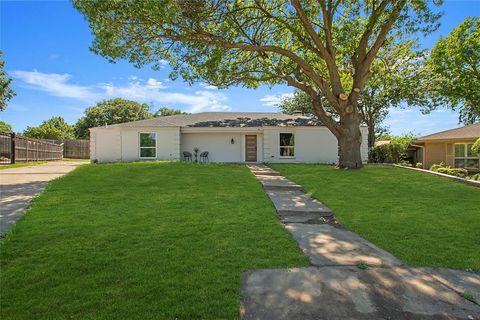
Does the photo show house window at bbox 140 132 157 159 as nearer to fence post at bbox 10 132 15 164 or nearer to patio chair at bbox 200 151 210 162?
patio chair at bbox 200 151 210 162

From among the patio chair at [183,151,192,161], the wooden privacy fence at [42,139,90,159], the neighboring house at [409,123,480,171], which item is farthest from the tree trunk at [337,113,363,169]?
the wooden privacy fence at [42,139,90,159]

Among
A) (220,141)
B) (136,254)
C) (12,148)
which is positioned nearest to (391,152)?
(220,141)

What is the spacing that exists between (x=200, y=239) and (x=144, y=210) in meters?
2.35

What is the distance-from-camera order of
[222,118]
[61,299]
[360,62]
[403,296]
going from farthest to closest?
[222,118], [360,62], [403,296], [61,299]

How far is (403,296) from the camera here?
3.47m

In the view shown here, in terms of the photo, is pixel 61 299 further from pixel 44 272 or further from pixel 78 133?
pixel 78 133

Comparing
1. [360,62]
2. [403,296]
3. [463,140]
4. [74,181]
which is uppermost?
[360,62]

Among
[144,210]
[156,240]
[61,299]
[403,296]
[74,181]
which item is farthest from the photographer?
[74,181]

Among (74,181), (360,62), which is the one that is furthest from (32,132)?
(360,62)

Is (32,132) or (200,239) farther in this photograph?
(32,132)

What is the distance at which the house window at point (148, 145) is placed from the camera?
66.8 ft

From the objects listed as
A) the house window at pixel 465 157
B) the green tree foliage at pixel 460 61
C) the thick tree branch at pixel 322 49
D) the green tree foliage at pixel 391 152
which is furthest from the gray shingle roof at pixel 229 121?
the house window at pixel 465 157

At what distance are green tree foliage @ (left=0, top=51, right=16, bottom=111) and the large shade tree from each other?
1924 cm

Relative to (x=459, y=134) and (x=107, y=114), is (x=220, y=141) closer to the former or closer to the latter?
(x=459, y=134)
